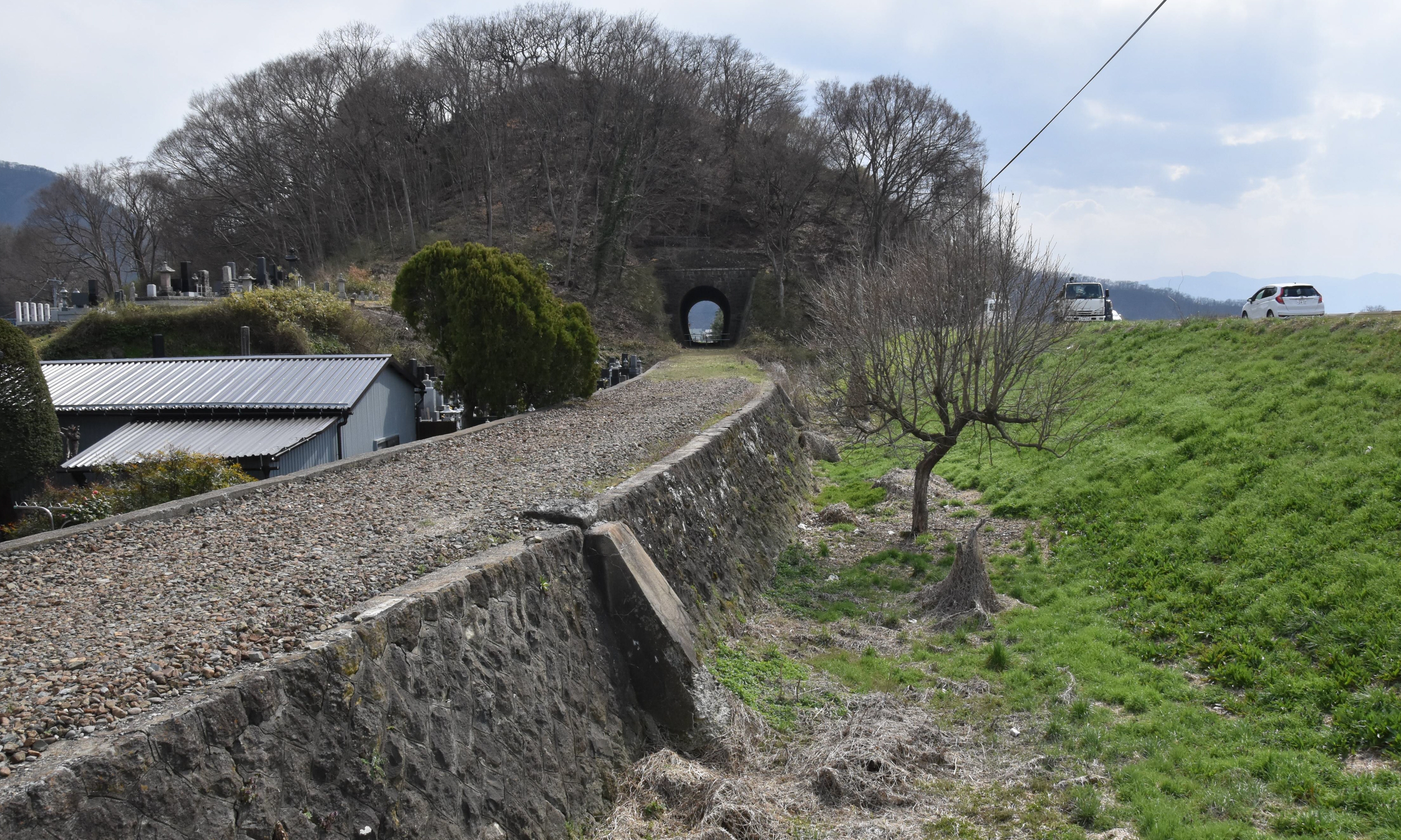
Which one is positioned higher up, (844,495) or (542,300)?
(542,300)

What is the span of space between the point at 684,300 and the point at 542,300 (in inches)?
1079

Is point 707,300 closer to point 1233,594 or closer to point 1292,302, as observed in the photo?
point 1292,302

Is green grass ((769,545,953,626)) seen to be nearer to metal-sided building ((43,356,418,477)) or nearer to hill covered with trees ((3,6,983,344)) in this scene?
metal-sided building ((43,356,418,477))

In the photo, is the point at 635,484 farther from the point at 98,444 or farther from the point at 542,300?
the point at 98,444

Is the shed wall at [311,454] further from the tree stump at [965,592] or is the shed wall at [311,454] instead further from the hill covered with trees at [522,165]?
the hill covered with trees at [522,165]

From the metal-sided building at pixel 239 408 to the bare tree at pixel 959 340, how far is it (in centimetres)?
880

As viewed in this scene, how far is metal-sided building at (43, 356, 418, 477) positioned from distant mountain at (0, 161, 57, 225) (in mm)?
187360

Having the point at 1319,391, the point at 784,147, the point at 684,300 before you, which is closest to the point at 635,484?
the point at 1319,391

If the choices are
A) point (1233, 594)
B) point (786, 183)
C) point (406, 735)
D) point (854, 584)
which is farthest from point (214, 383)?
point (786, 183)

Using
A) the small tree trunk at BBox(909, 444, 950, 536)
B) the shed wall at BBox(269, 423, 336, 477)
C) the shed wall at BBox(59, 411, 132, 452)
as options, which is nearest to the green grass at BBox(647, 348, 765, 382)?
the small tree trunk at BBox(909, 444, 950, 536)

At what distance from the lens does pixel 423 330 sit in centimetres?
1616

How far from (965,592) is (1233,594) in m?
2.54

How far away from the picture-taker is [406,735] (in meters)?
4.07

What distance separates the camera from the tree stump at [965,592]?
9250mm
